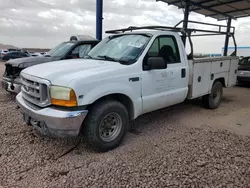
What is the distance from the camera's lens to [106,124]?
3.41 meters

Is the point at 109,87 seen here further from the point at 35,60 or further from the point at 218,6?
the point at 218,6

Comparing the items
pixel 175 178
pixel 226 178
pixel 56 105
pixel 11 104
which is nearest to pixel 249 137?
pixel 226 178

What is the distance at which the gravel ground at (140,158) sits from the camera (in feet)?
8.78

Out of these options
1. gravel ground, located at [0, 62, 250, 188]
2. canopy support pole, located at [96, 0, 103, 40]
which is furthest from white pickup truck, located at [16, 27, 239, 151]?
canopy support pole, located at [96, 0, 103, 40]

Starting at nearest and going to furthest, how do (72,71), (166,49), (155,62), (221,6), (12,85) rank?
(72,71) < (155,62) < (166,49) < (12,85) < (221,6)

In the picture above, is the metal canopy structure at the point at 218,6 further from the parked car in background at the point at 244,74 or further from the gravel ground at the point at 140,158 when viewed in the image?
the gravel ground at the point at 140,158

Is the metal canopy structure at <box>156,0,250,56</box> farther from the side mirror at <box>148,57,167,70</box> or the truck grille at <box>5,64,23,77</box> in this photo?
the truck grille at <box>5,64,23,77</box>

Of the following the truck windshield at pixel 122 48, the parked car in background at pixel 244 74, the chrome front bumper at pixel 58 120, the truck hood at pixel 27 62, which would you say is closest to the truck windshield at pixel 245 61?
the parked car in background at pixel 244 74

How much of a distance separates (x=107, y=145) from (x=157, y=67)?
155cm

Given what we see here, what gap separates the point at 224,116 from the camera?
542 cm

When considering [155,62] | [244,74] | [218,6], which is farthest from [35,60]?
[218,6]

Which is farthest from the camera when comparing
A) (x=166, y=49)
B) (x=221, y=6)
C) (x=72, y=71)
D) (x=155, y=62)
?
(x=221, y=6)

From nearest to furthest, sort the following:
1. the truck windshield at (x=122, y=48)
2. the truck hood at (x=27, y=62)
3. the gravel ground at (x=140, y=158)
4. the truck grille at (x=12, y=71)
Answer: the gravel ground at (x=140, y=158) → the truck windshield at (x=122, y=48) → the truck hood at (x=27, y=62) → the truck grille at (x=12, y=71)

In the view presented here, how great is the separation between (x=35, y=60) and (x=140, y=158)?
4462mm
